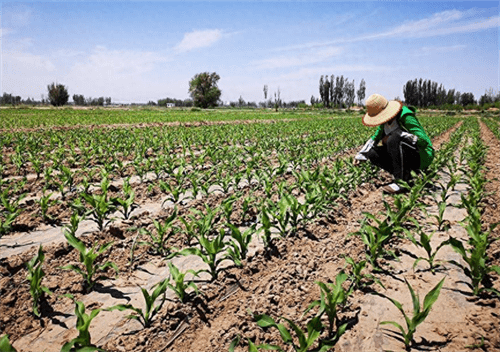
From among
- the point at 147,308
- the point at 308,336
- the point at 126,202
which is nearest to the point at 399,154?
the point at 308,336

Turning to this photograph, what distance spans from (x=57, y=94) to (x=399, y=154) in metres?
89.3

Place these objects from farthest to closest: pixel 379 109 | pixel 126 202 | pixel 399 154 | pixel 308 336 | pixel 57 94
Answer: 1. pixel 57 94
2. pixel 399 154
3. pixel 379 109
4. pixel 126 202
5. pixel 308 336

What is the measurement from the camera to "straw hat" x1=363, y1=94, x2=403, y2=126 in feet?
15.8

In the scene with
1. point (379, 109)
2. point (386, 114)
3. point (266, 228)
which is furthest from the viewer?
point (379, 109)

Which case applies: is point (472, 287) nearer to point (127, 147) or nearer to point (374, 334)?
point (374, 334)

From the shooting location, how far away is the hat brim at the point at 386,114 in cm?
473

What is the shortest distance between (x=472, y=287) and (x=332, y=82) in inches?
3629

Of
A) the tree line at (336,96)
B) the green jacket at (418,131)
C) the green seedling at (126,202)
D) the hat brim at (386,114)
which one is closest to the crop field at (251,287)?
the green seedling at (126,202)

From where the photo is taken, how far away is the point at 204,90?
7625 centimetres

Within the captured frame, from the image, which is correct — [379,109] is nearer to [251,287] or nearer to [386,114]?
[386,114]

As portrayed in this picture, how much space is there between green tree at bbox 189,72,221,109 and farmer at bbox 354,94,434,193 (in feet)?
244

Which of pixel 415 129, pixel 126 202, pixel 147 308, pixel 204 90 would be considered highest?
pixel 204 90

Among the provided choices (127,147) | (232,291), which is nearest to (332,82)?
(127,147)

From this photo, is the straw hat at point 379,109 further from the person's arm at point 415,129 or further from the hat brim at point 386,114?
the person's arm at point 415,129
